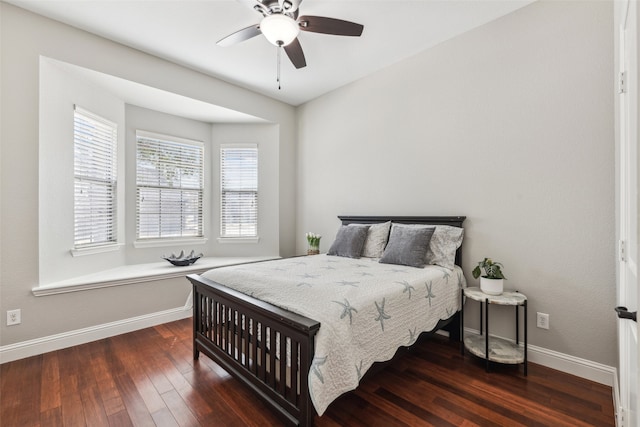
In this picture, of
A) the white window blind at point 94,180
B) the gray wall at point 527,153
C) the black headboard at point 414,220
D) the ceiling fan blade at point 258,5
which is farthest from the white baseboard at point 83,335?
the gray wall at point 527,153

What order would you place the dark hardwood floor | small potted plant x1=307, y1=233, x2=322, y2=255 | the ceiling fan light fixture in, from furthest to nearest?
small potted plant x1=307, y1=233, x2=322, y2=255 → the ceiling fan light fixture → the dark hardwood floor

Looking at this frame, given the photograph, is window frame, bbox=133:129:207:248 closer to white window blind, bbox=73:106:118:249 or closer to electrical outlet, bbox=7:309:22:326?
white window blind, bbox=73:106:118:249

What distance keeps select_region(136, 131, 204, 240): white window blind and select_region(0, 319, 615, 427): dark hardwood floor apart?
189 cm

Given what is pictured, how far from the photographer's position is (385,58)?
3211 millimetres

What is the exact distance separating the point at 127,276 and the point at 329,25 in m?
3.13

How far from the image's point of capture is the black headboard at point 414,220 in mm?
2752

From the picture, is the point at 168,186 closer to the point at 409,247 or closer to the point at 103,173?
the point at 103,173

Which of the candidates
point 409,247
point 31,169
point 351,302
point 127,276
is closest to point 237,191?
point 127,276

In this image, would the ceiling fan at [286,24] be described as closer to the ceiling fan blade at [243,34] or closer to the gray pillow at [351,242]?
the ceiling fan blade at [243,34]

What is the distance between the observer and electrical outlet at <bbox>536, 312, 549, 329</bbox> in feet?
7.50

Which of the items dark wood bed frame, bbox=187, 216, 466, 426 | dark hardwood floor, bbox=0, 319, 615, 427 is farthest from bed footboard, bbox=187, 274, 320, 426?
dark hardwood floor, bbox=0, 319, 615, 427

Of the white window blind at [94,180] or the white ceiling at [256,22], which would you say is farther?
the white window blind at [94,180]

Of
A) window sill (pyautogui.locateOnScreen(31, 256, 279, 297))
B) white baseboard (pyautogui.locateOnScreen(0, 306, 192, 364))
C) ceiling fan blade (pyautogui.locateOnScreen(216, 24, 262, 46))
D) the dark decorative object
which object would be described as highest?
ceiling fan blade (pyautogui.locateOnScreen(216, 24, 262, 46))

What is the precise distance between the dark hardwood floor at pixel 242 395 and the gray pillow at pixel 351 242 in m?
1.14
